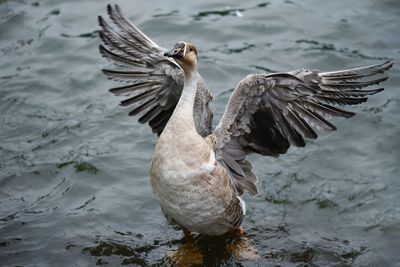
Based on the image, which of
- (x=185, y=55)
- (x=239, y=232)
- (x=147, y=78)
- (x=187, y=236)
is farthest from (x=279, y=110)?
(x=187, y=236)

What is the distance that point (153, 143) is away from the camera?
10.2 m

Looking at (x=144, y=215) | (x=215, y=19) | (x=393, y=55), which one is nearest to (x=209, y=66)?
(x=215, y=19)

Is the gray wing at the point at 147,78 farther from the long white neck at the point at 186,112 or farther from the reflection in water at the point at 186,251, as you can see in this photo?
the reflection in water at the point at 186,251

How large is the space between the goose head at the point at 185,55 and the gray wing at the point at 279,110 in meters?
0.60

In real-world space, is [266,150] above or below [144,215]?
above

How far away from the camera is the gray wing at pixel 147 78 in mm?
8188

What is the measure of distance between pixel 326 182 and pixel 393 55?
3563 mm

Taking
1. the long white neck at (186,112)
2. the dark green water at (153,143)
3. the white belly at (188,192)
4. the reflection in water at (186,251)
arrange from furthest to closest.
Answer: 1. the dark green water at (153,143)
2. the reflection in water at (186,251)
3. the long white neck at (186,112)
4. the white belly at (188,192)

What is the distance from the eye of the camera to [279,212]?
8.63m

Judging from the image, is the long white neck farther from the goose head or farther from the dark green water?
the dark green water

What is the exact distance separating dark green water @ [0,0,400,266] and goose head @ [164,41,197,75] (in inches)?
89.6

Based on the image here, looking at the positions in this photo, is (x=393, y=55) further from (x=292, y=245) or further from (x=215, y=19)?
(x=292, y=245)

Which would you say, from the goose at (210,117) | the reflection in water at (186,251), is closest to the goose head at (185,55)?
the goose at (210,117)

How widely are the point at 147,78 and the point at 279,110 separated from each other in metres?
1.83
